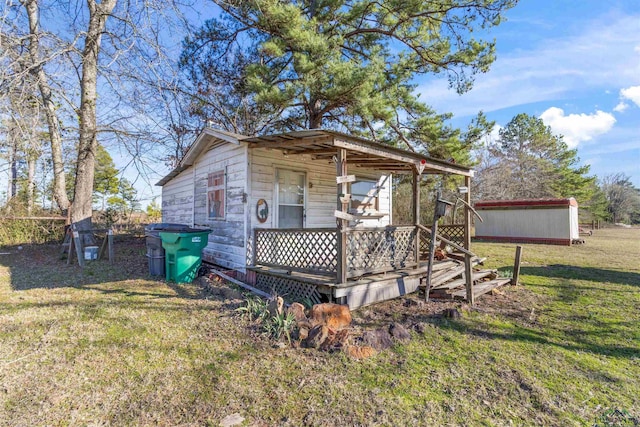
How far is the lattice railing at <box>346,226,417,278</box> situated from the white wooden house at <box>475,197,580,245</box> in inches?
440

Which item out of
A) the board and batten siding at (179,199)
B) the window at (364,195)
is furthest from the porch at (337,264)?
the board and batten siding at (179,199)

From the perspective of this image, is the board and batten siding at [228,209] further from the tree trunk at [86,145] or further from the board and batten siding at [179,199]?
the tree trunk at [86,145]

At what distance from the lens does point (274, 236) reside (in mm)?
6043

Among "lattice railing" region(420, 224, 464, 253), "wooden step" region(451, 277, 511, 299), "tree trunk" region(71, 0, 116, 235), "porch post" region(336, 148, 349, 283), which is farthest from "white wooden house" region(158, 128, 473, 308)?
"tree trunk" region(71, 0, 116, 235)

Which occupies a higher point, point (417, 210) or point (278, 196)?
point (278, 196)

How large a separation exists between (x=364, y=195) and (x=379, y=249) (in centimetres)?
354

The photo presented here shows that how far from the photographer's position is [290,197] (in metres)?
7.38

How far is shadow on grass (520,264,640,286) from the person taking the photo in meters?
7.30

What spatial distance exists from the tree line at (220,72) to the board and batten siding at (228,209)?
1.34 meters

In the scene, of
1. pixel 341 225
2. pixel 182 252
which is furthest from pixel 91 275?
pixel 341 225

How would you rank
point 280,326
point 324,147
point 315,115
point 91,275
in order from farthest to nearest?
point 315,115
point 91,275
point 324,147
point 280,326

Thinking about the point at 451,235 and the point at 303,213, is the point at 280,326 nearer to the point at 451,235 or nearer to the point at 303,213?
the point at 303,213

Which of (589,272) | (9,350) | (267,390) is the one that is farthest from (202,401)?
(589,272)

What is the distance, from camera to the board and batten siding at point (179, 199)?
30.4ft
